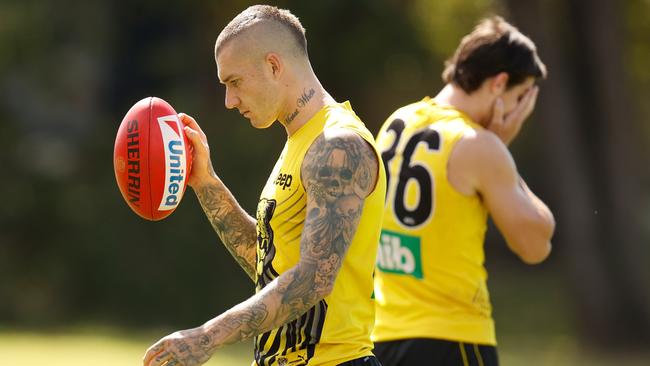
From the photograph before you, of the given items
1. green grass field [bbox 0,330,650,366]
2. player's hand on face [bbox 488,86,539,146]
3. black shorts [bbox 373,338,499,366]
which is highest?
player's hand on face [bbox 488,86,539,146]

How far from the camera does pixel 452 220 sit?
487cm

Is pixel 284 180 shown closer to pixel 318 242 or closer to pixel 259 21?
pixel 318 242

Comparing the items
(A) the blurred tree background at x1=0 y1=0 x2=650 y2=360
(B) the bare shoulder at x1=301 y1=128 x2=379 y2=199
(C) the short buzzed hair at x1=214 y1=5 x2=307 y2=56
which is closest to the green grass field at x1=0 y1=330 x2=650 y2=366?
(A) the blurred tree background at x1=0 y1=0 x2=650 y2=360

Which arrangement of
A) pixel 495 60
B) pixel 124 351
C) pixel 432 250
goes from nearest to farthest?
pixel 432 250 → pixel 495 60 → pixel 124 351

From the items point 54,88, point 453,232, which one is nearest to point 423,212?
point 453,232

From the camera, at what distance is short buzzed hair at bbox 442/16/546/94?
508 centimetres

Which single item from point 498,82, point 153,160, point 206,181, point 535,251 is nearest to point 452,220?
point 535,251

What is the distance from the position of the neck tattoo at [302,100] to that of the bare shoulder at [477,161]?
1.09 meters

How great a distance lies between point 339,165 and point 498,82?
1.66 meters

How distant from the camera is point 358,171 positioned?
144 inches

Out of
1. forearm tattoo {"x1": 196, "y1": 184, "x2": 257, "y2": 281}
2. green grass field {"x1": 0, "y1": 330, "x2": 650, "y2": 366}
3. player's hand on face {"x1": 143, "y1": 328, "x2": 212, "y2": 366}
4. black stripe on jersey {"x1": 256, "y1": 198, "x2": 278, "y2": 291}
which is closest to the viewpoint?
player's hand on face {"x1": 143, "y1": 328, "x2": 212, "y2": 366}

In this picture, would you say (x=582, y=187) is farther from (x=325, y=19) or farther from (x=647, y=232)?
(x=647, y=232)

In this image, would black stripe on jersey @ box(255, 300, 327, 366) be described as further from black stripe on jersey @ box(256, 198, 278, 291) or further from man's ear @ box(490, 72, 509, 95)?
man's ear @ box(490, 72, 509, 95)

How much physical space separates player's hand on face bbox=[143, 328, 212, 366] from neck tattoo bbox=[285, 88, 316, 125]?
0.86 meters
